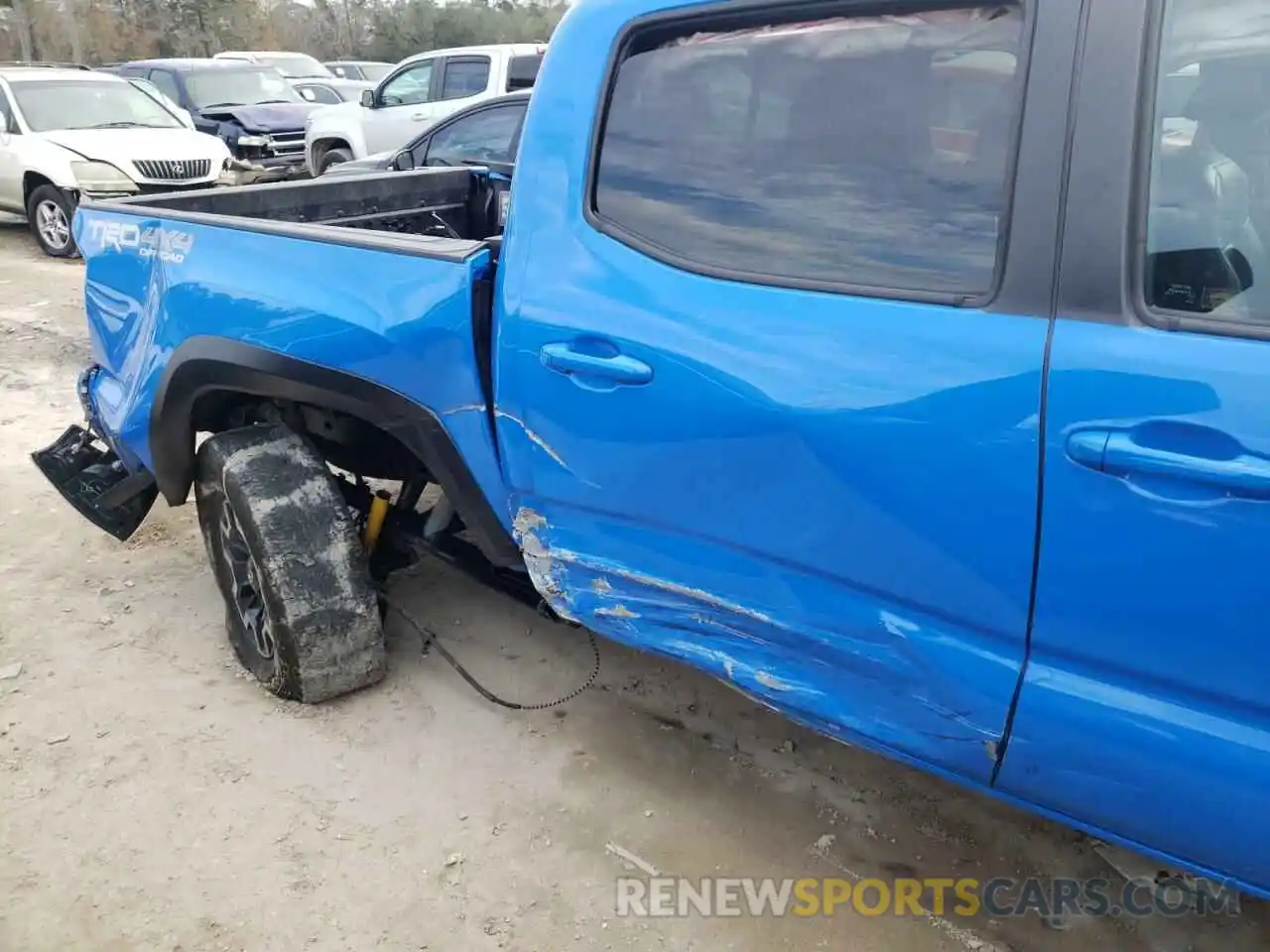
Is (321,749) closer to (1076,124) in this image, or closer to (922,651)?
(922,651)

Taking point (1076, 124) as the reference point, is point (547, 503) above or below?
below

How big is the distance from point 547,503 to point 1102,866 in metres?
1.52

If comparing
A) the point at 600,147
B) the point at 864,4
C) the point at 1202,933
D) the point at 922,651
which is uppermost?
the point at 864,4

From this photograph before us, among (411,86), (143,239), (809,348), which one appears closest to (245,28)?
(411,86)

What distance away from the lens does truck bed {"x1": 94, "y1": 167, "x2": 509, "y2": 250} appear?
11.3 ft

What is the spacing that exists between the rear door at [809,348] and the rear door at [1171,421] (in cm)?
6

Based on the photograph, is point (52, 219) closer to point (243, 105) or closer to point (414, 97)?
point (414, 97)

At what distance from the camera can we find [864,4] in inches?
66.3

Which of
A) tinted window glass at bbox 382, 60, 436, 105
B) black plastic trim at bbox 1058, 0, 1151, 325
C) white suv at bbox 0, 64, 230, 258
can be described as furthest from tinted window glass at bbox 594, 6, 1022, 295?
tinted window glass at bbox 382, 60, 436, 105

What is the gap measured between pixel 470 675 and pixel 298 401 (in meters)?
0.97

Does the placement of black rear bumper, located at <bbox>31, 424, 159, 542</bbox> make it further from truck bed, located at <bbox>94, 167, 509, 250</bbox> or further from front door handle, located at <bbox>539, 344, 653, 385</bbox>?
front door handle, located at <bbox>539, 344, 653, 385</bbox>

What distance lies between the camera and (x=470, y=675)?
310 centimetres

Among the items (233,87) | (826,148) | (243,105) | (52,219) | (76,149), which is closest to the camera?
(826,148)

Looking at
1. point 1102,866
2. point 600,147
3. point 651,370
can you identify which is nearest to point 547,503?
point 651,370
